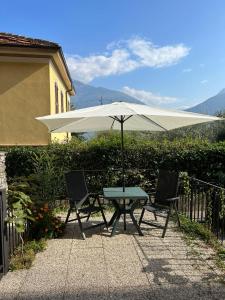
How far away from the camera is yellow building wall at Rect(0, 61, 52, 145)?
475 inches

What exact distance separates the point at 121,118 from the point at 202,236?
2.74m

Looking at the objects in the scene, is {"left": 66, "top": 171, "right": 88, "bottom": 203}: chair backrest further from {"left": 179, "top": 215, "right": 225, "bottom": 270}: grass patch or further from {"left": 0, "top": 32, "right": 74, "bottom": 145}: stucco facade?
{"left": 0, "top": 32, "right": 74, "bottom": 145}: stucco facade

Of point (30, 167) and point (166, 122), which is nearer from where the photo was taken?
point (166, 122)

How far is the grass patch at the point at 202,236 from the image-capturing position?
17.4ft

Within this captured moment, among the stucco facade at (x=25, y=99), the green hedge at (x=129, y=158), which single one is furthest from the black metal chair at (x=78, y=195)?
the stucco facade at (x=25, y=99)

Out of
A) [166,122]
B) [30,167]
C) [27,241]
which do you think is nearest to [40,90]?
[30,167]

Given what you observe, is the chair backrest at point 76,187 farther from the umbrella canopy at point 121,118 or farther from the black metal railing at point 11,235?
the black metal railing at point 11,235

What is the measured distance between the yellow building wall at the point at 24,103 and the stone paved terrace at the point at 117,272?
6.44m

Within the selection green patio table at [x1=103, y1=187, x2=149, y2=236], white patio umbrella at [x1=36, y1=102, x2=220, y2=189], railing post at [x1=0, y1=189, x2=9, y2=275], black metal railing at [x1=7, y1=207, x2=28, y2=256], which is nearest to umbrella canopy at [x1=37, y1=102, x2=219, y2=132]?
white patio umbrella at [x1=36, y1=102, x2=220, y2=189]

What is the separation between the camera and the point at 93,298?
3969mm

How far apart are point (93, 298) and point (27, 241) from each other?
231 centimetres

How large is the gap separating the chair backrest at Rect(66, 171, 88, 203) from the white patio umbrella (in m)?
1.03

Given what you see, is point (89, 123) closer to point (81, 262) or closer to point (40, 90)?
point (81, 262)

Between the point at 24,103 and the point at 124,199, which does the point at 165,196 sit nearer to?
the point at 124,199
